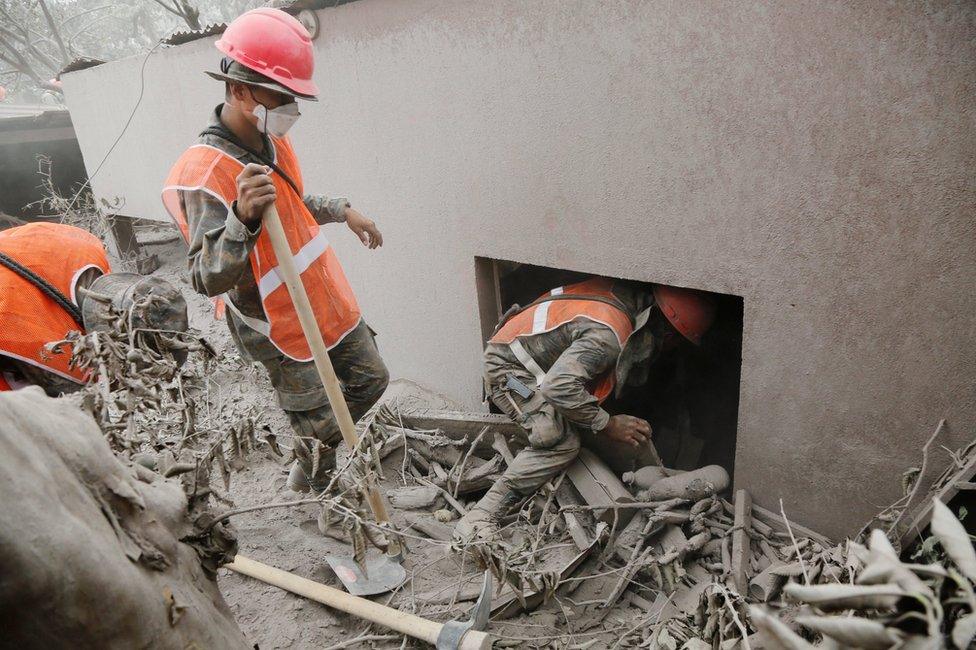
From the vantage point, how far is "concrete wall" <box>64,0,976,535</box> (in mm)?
2342

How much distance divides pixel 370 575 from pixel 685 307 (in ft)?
7.51

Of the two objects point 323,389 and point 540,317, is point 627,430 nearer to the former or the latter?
point 540,317

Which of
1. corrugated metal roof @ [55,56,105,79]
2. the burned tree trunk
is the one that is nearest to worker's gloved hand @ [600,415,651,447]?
the burned tree trunk

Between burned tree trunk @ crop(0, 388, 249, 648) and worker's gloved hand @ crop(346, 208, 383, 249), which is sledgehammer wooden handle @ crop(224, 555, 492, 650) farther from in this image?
worker's gloved hand @ crop(346, 208, 383, 249)

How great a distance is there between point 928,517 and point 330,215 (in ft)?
10.2

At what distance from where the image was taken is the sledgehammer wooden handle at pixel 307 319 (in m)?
2.44

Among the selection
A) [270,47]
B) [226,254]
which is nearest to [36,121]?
[270,47]

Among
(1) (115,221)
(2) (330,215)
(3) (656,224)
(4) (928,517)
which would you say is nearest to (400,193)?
(2) (330,215)

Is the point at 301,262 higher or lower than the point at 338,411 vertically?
higher

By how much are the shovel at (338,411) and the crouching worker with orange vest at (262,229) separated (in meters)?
0.13

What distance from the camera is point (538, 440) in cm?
369

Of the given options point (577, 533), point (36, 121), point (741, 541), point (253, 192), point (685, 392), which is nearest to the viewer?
point (253, 192)

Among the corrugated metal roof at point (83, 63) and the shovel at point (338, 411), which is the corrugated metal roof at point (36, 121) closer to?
the corrugated metal roof at point (83, 63)

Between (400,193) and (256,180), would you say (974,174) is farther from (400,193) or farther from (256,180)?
(400,193)
